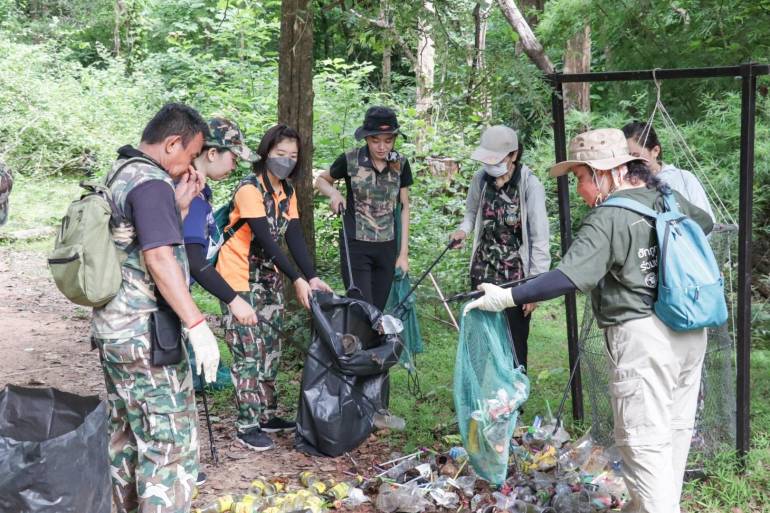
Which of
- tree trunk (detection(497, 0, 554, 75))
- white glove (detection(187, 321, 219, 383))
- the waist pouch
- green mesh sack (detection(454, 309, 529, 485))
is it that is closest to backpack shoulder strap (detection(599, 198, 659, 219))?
green mesh sack (detection(454, 309, 529, 485))

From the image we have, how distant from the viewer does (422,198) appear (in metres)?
7.93

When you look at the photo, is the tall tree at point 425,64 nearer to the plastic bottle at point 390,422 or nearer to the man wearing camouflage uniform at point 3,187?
the plastic bottle at point 390,422

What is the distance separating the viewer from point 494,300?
124 inches

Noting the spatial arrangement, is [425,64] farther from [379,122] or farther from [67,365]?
[67,365]

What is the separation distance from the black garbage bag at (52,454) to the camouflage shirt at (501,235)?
2.54 metres

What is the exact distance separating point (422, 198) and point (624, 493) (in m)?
4.65

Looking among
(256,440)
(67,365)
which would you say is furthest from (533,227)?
(67,365)

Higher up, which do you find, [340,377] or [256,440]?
[340,377]

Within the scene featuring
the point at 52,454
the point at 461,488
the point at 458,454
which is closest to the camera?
the point at 52,454

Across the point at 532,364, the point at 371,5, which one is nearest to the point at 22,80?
the point at 371,5

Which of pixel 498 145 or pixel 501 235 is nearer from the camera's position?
pixel 498 145

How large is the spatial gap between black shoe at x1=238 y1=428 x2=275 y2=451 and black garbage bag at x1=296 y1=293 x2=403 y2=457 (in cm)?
28

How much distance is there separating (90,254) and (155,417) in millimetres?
661

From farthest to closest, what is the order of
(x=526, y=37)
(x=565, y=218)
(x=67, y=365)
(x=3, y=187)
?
(x=526, y=37) < (x=67, y=365) < (x=565, y=218) < (x=3, y=187)
